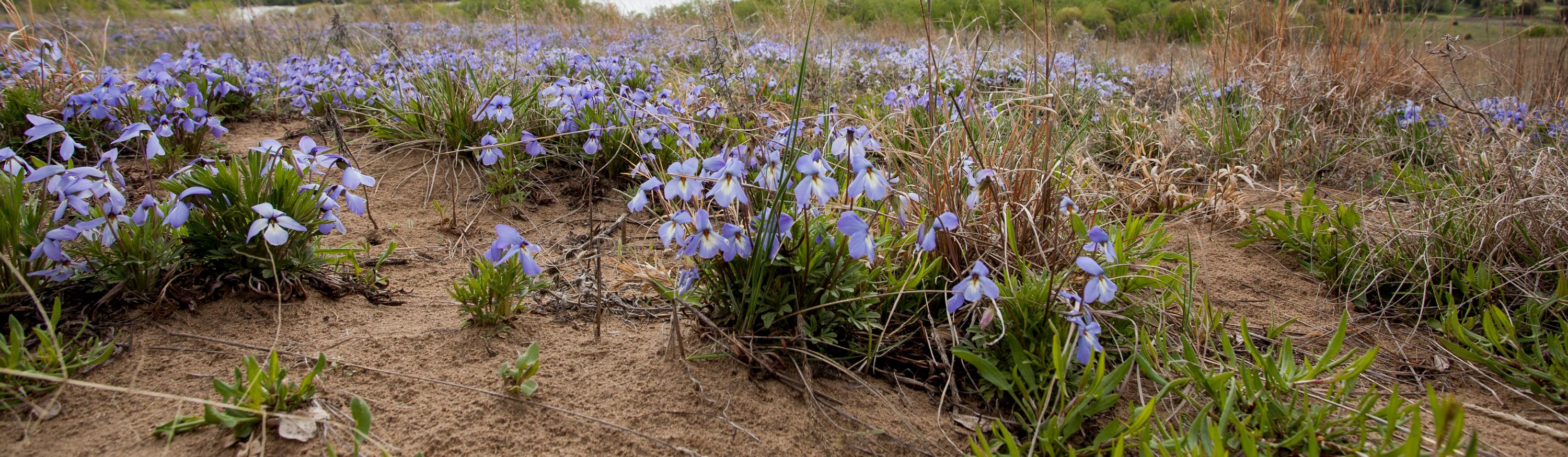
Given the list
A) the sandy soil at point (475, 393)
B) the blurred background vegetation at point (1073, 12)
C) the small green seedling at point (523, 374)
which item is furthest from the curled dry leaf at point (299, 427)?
the blurred background vegetation at point (1073, 12)

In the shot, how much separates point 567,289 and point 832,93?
287 cm

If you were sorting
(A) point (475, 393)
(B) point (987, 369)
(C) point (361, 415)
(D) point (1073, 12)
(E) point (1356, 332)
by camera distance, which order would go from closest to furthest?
(C) point (361, 415), (A) point (475, 393), (B) point (987, 369), (E) point (1356, 332), (D) point (1073, 12)

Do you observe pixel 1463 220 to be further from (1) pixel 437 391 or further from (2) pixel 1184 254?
(1) pixel 437 391

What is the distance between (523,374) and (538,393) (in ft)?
0.22

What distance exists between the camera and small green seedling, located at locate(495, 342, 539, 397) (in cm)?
181

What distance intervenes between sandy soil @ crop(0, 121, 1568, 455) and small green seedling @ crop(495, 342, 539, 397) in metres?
0.04

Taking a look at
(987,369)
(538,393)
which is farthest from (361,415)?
(987,369)

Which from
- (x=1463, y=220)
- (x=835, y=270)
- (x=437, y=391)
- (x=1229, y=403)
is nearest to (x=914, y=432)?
(x=835, y=270)

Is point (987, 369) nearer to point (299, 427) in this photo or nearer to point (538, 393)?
point (538, 393)

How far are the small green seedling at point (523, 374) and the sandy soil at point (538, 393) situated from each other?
4cm

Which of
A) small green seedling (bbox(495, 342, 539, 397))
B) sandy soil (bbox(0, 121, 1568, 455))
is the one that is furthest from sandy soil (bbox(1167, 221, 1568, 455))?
small green seedling (bbox(495, 342, 539, 397))

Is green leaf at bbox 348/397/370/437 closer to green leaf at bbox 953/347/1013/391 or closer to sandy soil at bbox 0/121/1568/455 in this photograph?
sandy soil at bbox 0/121/1568/455

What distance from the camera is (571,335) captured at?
86.0 inches

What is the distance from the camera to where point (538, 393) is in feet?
6.09
